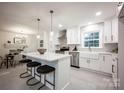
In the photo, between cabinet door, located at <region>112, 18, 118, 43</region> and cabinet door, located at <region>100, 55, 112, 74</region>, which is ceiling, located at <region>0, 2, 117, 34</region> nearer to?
cabinet door, located at <region>112, 18, 118, 43</region>

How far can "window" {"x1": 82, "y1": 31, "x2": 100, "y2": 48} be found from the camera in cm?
405

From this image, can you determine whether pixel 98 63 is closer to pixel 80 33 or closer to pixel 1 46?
pixel 80 33

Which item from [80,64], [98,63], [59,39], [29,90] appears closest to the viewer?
[29,90]

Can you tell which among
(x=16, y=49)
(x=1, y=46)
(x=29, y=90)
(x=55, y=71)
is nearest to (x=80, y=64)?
(x=55, y=71)

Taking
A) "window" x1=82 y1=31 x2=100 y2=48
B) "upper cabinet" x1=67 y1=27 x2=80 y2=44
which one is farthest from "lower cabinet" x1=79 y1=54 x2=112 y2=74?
"upper cabinet" x1=67 y1=27 x2=80 y2=44

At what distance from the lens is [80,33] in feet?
15.4

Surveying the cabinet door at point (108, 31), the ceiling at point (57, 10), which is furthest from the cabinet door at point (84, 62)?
the ceiling at point (57, 10)

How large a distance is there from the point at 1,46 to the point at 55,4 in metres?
5.44

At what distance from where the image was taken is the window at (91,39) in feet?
13.3

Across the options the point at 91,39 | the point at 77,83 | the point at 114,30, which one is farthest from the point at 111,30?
the point at 77,83

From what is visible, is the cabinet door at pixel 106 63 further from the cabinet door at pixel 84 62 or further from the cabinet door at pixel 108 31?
the cabinet door at pixel 108 31

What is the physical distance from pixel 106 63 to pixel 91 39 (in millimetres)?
1657

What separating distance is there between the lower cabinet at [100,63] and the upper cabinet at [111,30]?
76 centimetres

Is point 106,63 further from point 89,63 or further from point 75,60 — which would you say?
point 75,60
